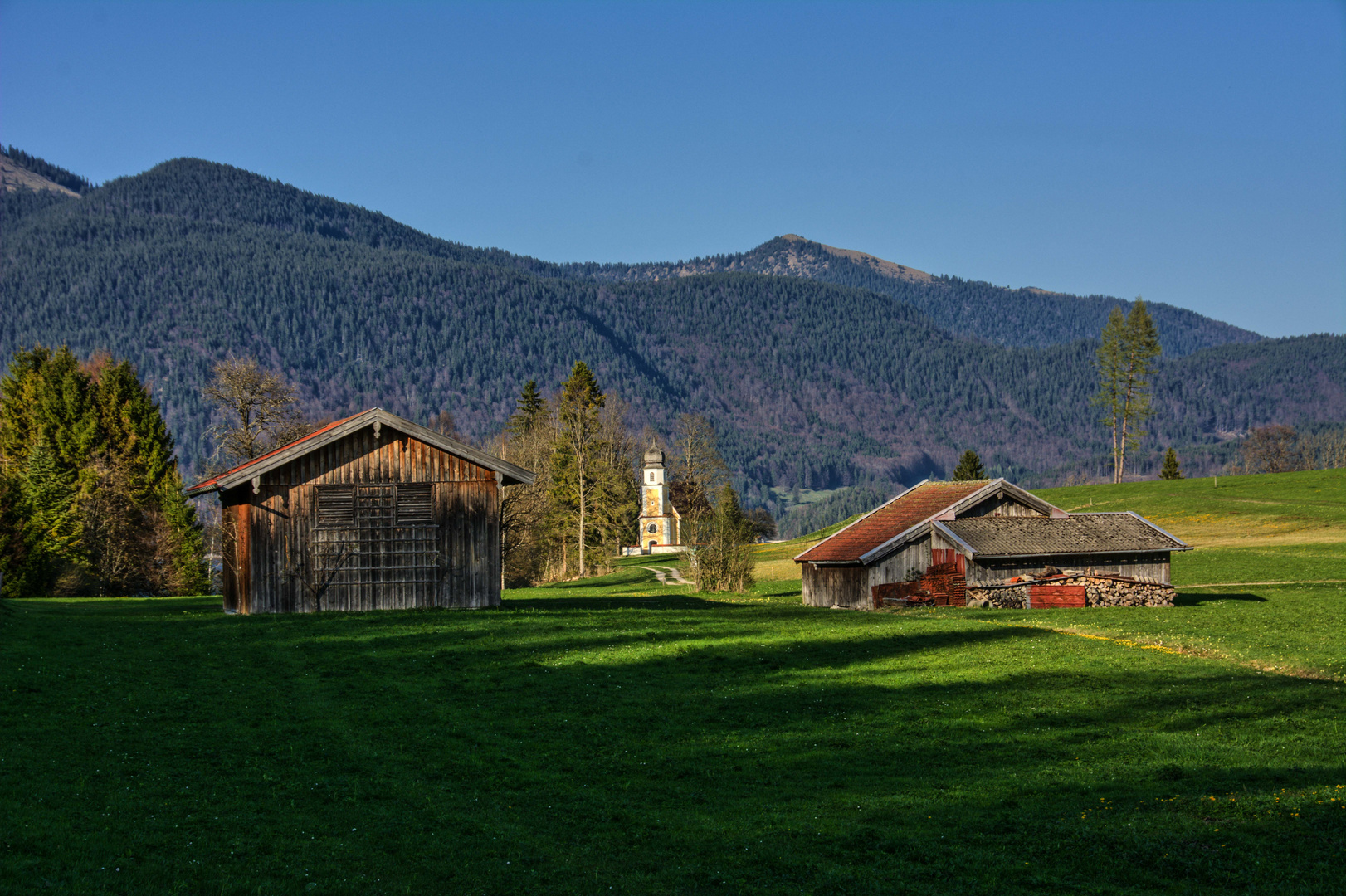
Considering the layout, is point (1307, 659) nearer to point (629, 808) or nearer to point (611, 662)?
point (611, 662)

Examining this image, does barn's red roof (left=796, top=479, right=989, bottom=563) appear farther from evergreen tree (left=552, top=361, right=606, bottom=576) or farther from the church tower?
the church tower

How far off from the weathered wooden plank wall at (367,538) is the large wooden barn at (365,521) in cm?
3

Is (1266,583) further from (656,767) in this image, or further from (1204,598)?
(656,767)

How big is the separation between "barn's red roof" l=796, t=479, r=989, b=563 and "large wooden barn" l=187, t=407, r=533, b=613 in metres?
19.4

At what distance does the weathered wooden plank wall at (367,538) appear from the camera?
3734cm

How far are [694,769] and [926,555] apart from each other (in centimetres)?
3579

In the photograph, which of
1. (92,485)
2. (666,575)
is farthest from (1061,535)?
(92,485)

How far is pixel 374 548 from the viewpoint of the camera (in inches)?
1494

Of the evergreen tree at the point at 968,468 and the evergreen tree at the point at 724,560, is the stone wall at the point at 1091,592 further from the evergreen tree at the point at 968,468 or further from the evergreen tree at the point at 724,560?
the evergreen tree at the point at 968,468

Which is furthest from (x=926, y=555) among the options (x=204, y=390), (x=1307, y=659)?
(x=204, y=390)

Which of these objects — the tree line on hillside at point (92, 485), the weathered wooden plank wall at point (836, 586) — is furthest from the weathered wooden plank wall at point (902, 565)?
the tree line on hillside at point (92, 485)

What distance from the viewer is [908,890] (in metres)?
11.6

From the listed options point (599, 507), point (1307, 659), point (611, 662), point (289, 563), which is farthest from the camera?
point (599, 507)

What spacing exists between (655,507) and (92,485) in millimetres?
104366
